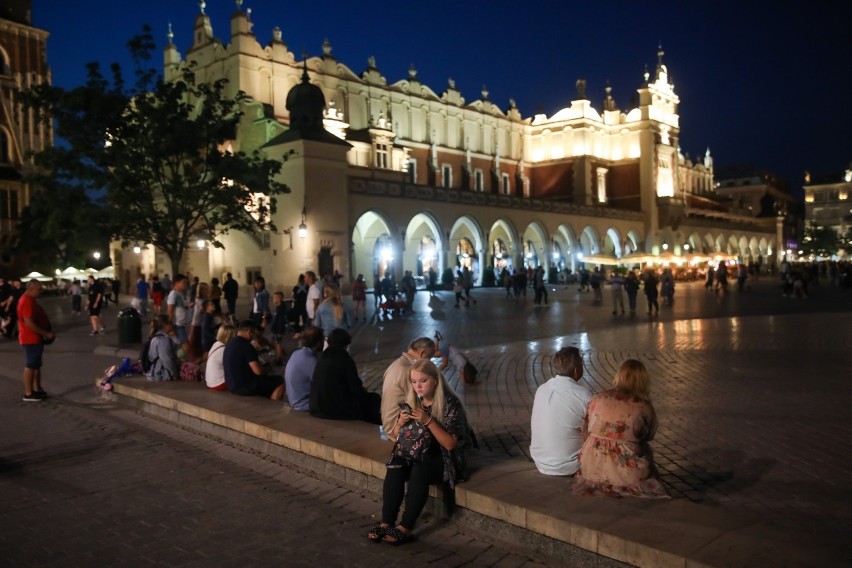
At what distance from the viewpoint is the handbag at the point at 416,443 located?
16.5 feet

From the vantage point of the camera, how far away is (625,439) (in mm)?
4688

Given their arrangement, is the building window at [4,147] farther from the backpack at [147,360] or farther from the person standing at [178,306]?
the backpack at [147,360]

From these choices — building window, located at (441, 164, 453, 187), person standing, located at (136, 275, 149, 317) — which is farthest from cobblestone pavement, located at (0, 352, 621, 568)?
building window, located at (441, 164, 453, 187)

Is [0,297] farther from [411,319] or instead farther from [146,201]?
[411,319]

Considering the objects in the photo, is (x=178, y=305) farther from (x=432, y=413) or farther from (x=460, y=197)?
(x=460, y=197)

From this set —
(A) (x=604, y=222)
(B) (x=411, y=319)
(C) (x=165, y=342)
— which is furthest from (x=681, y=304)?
(A) (x=604, y=222)

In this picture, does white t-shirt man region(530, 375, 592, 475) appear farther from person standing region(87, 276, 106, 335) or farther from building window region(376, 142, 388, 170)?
building window region(376, 142, 388, 170)

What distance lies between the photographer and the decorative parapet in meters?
38.5

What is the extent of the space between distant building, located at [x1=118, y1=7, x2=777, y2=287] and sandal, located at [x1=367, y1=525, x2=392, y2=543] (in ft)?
97.1

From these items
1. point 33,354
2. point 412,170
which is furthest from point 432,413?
point 412,170

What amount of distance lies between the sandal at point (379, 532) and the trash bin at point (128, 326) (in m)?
12.7

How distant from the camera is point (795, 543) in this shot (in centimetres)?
389

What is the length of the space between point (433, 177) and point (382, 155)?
917cm

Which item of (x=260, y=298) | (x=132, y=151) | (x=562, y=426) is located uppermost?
(x=132, y=151)
